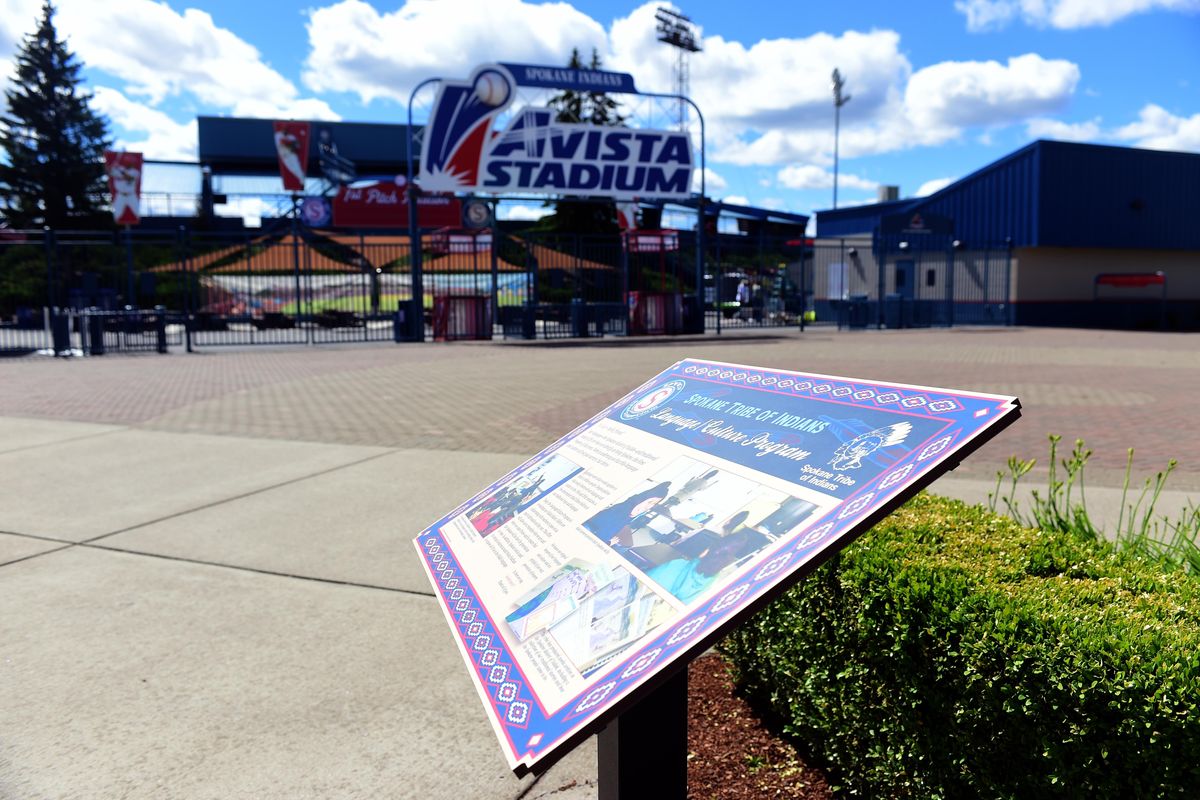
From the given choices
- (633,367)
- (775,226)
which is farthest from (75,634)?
(775,226)

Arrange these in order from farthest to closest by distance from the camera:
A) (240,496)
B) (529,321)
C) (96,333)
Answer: (529,321), (96,333), (240,496)

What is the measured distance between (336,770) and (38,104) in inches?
2827

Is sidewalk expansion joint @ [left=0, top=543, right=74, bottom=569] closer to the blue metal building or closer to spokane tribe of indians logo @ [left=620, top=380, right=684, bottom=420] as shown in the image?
spokane tribe of indians logo @ [left=620, top=380, right=684, bottom=420]

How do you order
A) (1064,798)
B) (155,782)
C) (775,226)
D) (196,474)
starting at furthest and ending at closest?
(775,226) < (196,474) < (155,782) < (1064,798)

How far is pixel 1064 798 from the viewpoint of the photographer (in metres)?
2.02

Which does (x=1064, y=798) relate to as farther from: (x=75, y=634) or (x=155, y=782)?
(x=75, y=634)

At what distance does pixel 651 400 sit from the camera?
3010 mm

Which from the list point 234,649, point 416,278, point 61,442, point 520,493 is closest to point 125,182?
point 416,278

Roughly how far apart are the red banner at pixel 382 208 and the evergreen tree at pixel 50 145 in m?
18.5

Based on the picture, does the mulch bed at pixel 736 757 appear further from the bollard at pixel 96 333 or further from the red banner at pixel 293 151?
the red banner at pixel 293 151

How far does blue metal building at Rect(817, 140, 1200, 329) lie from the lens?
31312 mm

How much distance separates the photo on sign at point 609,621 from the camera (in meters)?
1.80

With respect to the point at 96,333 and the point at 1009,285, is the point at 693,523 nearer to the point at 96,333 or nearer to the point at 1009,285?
the point at 96,333

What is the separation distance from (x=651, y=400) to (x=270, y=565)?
2.96 meters
